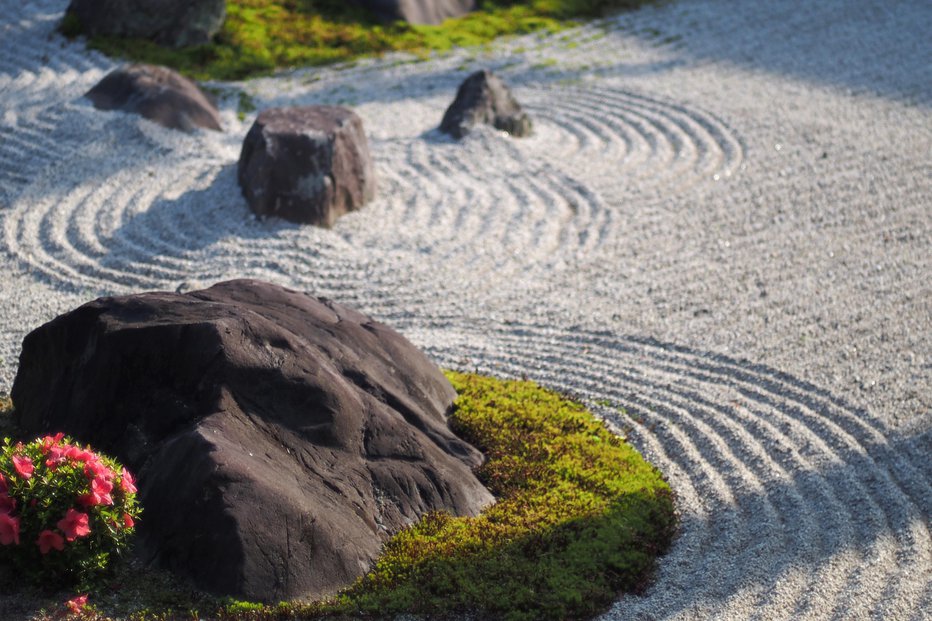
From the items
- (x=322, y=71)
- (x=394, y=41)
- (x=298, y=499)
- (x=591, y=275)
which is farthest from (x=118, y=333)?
(x=394, y=41)

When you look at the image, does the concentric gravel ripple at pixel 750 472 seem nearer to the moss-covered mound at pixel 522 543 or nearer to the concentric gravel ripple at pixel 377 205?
the moss-covered mound at pixel 522 543

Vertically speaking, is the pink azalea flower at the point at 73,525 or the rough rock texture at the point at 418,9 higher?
the rough rock texture at the point at 418,9

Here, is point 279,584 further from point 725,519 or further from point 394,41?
point 394,41

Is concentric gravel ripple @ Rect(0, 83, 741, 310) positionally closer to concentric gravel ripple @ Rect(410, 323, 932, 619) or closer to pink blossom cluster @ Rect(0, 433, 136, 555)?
concentric gravel ripple @ Rect(410, 323, 932, 619)

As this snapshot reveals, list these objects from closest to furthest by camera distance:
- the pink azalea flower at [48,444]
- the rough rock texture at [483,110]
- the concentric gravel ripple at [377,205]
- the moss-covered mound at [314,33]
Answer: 1. the pink azalea flower at [48,444]
2. the concentric gravel ripple at [377,205]
3. the rough rock texture at [483,110]
4. the moss-covered mound at [314,33]

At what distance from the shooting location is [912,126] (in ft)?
53.8

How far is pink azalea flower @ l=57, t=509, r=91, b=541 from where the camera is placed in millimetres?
6305

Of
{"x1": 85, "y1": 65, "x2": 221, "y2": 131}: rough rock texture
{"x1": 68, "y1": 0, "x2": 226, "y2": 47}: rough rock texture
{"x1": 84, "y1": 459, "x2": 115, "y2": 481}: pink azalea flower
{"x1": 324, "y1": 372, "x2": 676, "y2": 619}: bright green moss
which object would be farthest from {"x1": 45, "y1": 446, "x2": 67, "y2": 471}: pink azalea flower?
{"x1": 68, "y1": 0, "x2": 226, "y2": 47}: rough rock texture

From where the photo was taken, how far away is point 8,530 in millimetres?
6316

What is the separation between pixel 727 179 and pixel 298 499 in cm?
981

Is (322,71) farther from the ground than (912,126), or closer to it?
farther from the ground

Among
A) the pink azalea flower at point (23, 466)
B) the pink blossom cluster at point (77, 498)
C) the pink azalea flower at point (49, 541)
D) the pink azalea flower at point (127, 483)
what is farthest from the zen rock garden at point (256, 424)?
the pink azalea flower at point (23, 466)

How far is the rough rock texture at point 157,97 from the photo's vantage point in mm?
16062

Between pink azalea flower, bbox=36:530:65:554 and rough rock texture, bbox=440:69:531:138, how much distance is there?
1109 cm
